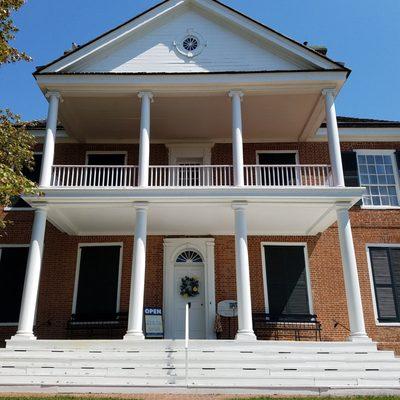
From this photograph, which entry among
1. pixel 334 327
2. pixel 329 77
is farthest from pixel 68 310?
pixel 329 77

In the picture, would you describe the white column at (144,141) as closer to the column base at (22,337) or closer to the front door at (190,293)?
the front door at (190,293)

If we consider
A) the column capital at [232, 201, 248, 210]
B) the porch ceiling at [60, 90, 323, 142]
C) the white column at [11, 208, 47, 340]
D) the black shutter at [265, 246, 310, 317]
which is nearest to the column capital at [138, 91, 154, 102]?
the porch ceiling at [60, 90, 323, 142]

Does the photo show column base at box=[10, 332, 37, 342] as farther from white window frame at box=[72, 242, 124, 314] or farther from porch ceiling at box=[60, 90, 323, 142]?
porch ceiling at box=[60, 90, 323, 142]

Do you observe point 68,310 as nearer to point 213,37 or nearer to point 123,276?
point 123,276

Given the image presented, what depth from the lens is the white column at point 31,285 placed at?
383 inches

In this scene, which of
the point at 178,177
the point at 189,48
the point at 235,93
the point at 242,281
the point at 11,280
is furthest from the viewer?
the point at 11,280

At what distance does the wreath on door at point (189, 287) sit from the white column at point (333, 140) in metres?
5.17

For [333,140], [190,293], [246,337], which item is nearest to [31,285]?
[190,293]

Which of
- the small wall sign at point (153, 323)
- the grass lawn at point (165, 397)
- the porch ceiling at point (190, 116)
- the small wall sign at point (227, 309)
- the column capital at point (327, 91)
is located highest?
the porch ceiling at point (190, 116)

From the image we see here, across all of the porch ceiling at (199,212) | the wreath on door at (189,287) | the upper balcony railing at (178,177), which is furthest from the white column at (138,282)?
the wreath on door at (189,287)

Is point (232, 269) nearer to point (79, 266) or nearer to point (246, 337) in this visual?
point (246, 337)

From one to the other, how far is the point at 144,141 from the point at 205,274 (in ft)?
15.1

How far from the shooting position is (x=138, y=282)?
9992 mm

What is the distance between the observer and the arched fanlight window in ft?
44.3
